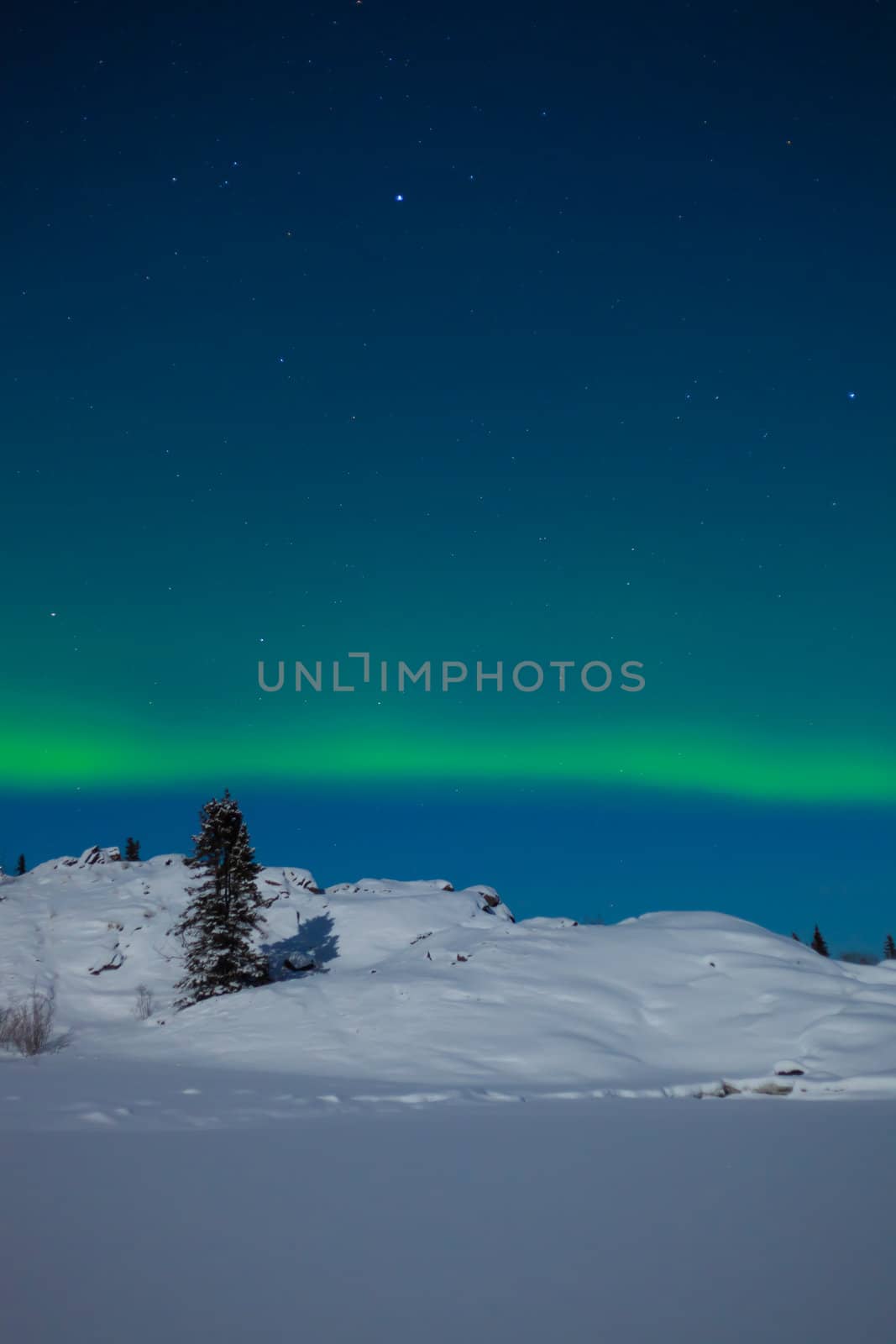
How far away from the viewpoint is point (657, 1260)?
4965 mm

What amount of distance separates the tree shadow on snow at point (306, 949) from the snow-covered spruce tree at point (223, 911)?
9.21m

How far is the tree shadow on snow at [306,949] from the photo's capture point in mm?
42125

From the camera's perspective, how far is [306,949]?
45.0 meters

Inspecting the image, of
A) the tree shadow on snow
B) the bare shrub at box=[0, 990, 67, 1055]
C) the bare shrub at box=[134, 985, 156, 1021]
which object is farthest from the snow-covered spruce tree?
the tree shadow on snow

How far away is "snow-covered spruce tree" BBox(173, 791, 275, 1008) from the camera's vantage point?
100ft

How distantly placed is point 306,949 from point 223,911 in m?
15.4

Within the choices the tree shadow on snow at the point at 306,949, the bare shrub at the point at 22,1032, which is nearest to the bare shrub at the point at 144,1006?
the tree shadow on snow at the point at 306,949

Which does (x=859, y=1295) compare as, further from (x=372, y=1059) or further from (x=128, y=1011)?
(x=128, y=1011)

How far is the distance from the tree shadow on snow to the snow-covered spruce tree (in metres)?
9.21

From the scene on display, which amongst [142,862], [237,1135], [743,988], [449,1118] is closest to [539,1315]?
[237,1135]

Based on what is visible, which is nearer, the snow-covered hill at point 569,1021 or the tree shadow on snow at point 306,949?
the snow-covered hill at point 569,1021

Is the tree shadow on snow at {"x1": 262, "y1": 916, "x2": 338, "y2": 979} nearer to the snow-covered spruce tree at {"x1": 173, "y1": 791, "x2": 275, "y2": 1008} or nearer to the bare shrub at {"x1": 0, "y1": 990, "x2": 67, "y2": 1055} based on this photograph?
the snow-covered spruce tree at {"x1": 173, "y1": 791, "x2": 275, "y2": 1008}

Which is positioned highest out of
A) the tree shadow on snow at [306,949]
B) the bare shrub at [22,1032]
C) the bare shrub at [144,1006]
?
the tree shadow on snow at [306,949]

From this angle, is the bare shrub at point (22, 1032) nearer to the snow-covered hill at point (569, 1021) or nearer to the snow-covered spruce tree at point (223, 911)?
the snow-covered hill at point (569, 1021)
